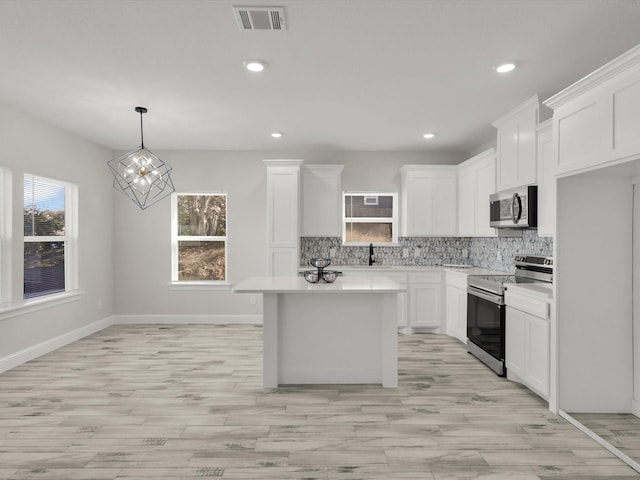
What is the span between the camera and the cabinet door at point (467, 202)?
5.47m

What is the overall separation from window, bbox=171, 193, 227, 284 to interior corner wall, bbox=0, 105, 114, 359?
1022 mm

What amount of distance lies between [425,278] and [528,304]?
230 centimetres

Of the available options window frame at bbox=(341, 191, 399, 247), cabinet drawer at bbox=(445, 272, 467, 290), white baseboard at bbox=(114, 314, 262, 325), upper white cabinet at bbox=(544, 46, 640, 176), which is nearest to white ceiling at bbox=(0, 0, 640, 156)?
upper white cabinet at bbox=(544, 46, 640, 176)

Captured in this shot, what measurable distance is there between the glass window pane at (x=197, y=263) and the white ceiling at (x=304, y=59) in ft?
6.96

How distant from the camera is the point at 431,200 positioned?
6.05 meters

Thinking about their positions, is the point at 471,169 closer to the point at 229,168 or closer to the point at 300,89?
the point at 300,89

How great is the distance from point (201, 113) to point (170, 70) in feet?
3.82

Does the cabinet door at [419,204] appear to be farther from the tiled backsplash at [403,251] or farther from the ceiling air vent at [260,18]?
the ceiling air vent at [260,18]

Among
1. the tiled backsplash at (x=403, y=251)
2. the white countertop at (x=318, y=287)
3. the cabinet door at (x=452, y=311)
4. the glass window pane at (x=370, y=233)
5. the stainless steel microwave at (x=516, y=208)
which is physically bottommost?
the cabinet door at (x=452, y=311)

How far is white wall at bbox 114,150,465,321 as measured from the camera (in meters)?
6.40

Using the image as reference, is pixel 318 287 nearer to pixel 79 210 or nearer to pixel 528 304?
pixel 528 304

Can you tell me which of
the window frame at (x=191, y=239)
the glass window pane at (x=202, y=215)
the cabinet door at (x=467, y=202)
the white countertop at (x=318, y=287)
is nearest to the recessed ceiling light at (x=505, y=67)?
the white countertop at (x=318, y=287)

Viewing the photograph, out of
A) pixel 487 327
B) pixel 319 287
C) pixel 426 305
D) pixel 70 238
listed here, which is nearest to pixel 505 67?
pixel 319 287

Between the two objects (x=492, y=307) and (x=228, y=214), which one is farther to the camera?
(x=228, y=214)
